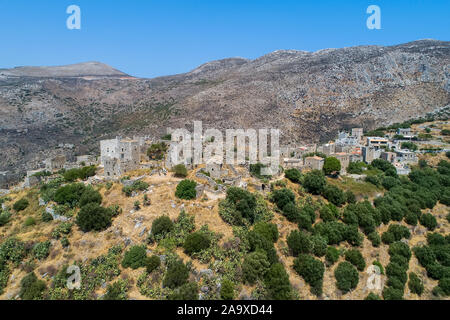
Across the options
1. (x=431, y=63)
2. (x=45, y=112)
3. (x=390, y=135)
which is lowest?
(x=390, y=135)

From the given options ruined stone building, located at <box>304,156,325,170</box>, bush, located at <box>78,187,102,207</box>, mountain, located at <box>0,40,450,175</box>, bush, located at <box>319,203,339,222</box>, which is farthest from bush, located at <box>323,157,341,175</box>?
mountain, located at <box>0,40,450,175</box>

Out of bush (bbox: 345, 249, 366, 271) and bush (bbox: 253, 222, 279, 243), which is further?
bush (bbox: 345, 249, 366, 271)

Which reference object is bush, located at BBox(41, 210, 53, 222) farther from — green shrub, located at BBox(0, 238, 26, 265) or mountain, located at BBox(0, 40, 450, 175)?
mountain, located at BBox(0, 40, 450, 175)

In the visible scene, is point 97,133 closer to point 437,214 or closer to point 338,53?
point 437,214

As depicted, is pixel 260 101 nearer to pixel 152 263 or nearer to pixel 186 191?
pixel 186 191

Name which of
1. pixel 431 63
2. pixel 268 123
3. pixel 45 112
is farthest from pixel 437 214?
pixel 45 112

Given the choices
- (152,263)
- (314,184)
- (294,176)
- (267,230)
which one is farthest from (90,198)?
(314,184)

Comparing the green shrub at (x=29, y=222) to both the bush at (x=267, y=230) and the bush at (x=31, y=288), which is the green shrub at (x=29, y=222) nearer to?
the bush at (x=31, y=288)

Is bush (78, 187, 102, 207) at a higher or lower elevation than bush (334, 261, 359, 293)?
higher

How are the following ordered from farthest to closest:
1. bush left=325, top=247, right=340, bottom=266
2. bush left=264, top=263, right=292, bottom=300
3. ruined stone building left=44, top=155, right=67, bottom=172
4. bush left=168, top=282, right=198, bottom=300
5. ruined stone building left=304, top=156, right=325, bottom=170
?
ruined stone building left=44, top=155, right=67, bottom=172 < ruined stone building left=304, top=156, right=325, bottom=170 < bush left=325, top=247, right=340, bottom=266 < bush left=264, top=263, right=292, bottom=300 < bush left=168, top=282, right=198, bottom=300
